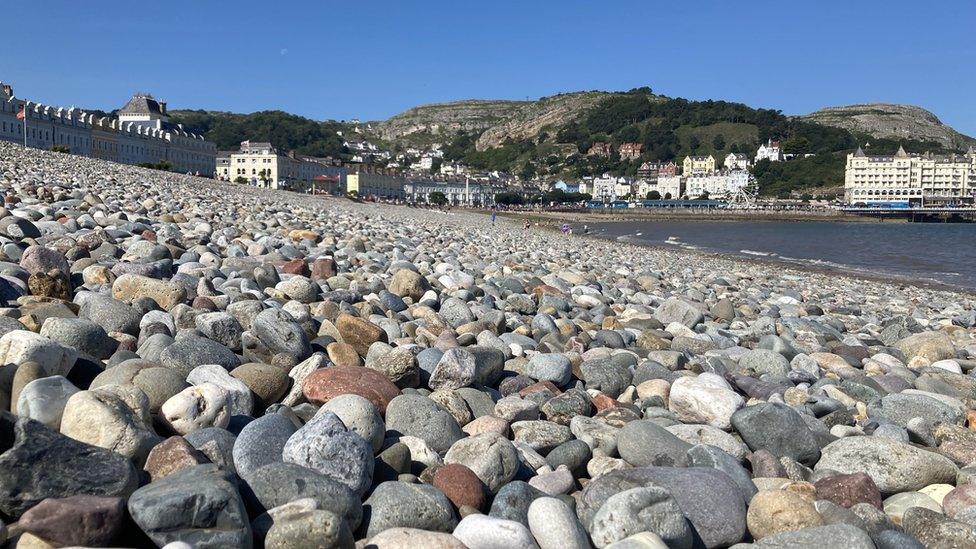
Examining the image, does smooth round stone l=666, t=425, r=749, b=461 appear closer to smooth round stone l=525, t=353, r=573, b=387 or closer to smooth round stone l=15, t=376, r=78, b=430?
smooth round stone l=525, t=353, r=573, b=387

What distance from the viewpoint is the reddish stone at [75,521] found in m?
1.97

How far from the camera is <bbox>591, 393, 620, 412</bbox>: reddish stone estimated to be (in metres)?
4.19

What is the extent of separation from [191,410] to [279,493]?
28.0 inches

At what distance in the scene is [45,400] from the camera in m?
2.60

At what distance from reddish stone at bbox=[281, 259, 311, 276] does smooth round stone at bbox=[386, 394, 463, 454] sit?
3.77m

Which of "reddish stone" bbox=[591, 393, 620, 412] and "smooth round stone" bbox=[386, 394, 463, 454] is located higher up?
"smooth round stone" bbox=[386, 394, 463, 454]

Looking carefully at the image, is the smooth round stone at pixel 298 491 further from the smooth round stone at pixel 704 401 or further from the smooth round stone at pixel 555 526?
the smooth round stone at pixel 704 401

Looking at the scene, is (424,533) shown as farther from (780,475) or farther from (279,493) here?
(780,475)

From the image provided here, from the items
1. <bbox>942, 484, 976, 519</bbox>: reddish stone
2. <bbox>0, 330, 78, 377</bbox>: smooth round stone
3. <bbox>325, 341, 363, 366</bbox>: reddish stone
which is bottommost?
<bbox>942, 484, 976, 519</bbox>: reddish stone

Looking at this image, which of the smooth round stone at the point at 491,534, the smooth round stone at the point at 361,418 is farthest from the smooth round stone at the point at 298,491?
the smooth round stone at the point at 361,418

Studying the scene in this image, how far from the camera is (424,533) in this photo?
2.34 metres

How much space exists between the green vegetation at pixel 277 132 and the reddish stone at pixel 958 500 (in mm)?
166388

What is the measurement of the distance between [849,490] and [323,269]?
5058 mm

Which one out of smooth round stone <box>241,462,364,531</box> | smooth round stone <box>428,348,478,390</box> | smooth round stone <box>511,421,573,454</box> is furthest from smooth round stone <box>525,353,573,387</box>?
smooth round stone <box>241,462,364,531</box>
